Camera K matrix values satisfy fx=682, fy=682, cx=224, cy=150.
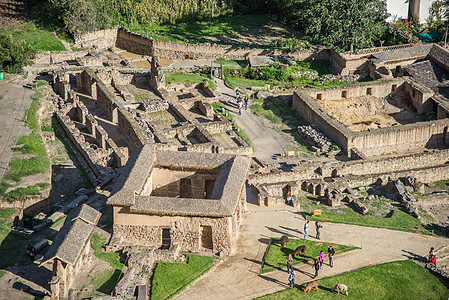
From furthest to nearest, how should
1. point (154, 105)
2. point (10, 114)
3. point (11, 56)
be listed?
point (11, 56), point (154, 105), point (10, 114)

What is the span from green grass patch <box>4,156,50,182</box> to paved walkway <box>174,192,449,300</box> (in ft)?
58.3

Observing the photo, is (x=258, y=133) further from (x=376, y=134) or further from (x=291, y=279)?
(x=291, y=279)

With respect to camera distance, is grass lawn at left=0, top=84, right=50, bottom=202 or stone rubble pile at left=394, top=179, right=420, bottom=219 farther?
stone rubble pile at left=394, top=179, right=420, bottom=219

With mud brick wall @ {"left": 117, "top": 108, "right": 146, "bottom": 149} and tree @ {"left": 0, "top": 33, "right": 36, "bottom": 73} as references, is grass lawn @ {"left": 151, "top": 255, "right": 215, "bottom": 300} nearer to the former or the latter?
mud brick wall @ {"left": 117, "top": 108, "right": 146, "bottom": 149}

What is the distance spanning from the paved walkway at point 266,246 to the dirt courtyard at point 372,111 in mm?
23783

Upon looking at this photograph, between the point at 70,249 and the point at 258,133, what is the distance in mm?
33450

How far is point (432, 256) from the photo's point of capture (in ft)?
162

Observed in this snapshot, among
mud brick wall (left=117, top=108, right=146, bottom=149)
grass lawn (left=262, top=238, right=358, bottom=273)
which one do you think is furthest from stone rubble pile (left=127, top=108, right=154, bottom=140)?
grass lawn (left=262, top=238, right=358, bottom=273)

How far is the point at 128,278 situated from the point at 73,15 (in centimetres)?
5388

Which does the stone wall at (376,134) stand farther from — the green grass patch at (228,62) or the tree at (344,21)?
the green grass patch at (228,62)

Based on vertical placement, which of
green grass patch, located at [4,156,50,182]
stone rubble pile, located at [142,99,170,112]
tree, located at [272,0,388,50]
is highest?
tree, located at [272,0,388,50]

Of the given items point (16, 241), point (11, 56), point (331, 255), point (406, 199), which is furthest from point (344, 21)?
point (16, 241)

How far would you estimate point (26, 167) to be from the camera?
56656 mm

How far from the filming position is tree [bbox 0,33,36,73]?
7700cm
